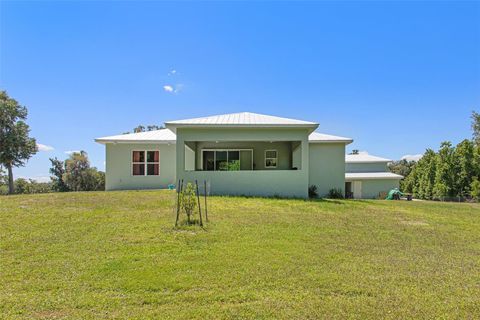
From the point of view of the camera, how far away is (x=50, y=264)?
4.48m

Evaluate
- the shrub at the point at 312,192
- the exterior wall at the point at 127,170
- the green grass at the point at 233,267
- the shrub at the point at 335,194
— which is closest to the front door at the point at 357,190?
the shrub at the point at 335,194

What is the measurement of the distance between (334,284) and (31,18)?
13.2 m

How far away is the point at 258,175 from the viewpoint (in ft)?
43.2

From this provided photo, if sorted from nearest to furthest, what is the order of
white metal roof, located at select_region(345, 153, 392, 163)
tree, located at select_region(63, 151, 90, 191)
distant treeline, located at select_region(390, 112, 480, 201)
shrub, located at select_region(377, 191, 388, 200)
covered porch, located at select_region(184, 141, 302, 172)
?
covered porch, located at select_region(184, 141, 302, 172) → distant treeline, located at select_region(390, 112, 480, 201) → shrub, located at select_region(377, 191, 388, 200) → white metal roof, located at select_region(345, 153, 392, 163) → tree, located at select_region(63, 151, 90, 191)

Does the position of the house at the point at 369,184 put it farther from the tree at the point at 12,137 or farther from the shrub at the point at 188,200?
the tree at the point at 12,137

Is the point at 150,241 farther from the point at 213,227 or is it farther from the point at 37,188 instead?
the point at 37,188

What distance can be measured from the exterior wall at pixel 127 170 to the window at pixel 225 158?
92.1 inches

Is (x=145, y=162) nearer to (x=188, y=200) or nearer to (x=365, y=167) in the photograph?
(x=188, y=200)

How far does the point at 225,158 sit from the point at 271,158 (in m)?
2.97

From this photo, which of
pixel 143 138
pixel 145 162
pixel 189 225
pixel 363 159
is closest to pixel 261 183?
pixel 189 225

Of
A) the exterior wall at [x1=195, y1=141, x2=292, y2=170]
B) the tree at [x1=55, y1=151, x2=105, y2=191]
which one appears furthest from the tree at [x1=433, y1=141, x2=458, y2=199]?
the tree at [x1=55, y1=151, x2=105, y2=191]

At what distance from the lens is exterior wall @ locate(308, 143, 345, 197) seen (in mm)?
16016

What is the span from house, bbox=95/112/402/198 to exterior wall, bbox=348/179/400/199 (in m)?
9.38

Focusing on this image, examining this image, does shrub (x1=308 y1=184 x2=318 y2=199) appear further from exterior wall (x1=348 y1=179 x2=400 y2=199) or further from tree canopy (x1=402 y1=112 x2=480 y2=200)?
tree canopy (x1=402 y1=112 x2=480 y2=200)
